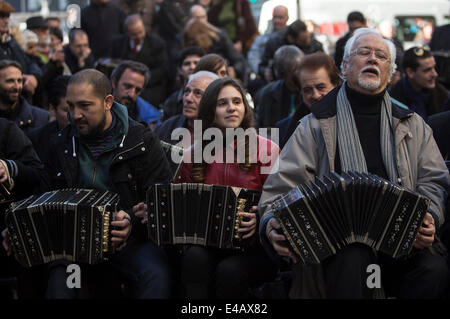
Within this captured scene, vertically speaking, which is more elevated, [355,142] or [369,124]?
[369,124]

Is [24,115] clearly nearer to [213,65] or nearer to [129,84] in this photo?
[129,84]

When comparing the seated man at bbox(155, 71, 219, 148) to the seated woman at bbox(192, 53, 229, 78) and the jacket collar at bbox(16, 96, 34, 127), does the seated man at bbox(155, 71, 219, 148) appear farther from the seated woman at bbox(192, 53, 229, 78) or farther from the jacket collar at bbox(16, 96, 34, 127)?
the jacket collar at bbox(16, 96, 34, 127)

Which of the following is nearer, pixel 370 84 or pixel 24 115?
pixel 370 84

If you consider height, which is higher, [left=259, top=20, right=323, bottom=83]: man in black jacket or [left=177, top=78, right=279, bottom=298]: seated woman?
[left=259, top=20, right=323, bottom=83]: man in black jacket

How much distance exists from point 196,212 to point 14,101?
330cm

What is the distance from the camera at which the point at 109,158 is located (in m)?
5.76

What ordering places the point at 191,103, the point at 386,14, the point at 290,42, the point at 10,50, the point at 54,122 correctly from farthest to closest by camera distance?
the point at 386,14 < the point at 290,42 < the point at 10,50 < the point at 54,122 < the point at 191,103

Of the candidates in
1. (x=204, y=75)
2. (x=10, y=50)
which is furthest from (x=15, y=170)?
(x=10, y=50)

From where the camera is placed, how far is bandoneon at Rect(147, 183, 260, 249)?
208 inches

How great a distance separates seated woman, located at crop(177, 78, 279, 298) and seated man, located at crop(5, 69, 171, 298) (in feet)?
0.88

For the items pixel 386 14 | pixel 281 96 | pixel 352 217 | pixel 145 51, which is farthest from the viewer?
pixel 386 14

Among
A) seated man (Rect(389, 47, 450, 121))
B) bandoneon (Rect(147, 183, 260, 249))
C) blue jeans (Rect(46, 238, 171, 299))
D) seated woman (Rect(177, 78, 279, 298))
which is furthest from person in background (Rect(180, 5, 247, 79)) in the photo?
bandoneon (Rect(147, 183, 260, 249))

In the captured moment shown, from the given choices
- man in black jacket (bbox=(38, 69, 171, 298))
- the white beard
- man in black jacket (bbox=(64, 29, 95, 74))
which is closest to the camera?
the white beard
